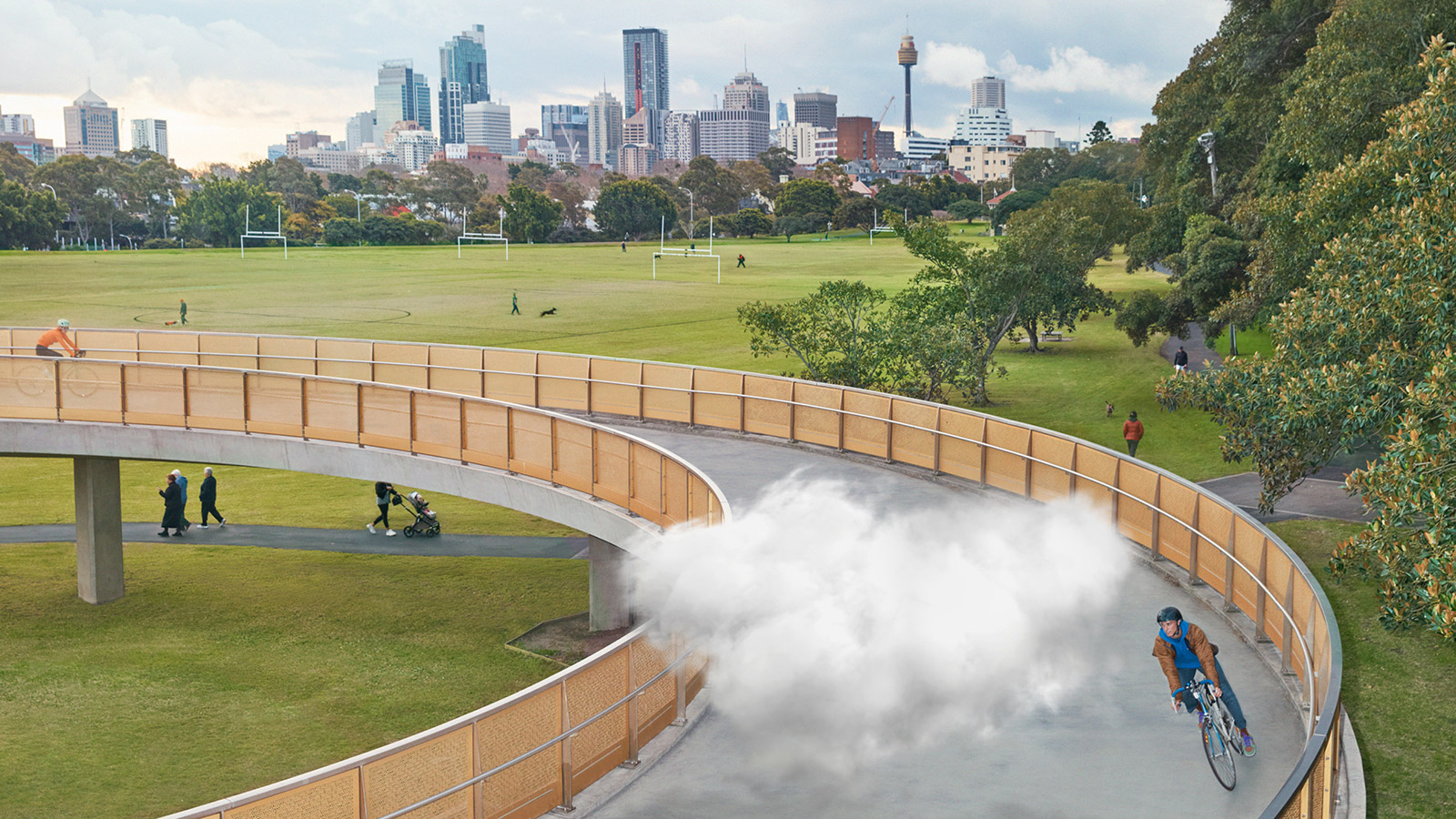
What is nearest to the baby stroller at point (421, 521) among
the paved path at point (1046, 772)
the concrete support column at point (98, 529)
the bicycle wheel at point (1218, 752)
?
the concrete support column at point (98, 529)

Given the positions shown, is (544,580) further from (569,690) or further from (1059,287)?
(1059,287)

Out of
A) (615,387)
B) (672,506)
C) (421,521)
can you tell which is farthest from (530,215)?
(672,506)

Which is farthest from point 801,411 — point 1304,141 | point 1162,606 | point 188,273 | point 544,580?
point 188,273

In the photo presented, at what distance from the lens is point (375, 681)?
2058cm

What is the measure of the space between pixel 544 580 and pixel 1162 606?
1500 centimetres

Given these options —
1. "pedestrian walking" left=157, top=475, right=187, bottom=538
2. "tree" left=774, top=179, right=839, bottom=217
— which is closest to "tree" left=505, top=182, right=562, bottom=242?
"tree" left=774, top=179, right=839, bottom=217

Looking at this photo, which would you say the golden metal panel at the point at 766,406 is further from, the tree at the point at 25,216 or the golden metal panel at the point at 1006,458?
the tree at the point at 25,216

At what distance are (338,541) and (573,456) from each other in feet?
41.1

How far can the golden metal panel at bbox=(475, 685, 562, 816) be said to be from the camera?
349 inches

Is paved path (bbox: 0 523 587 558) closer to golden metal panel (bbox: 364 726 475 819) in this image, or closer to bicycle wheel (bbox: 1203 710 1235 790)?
golden metal panel (bbox: 364 726 475 819)

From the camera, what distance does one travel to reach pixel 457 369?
91.1 feet

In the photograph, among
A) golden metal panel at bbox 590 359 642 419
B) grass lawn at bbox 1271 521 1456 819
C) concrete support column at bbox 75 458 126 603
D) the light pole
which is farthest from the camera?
the light pole

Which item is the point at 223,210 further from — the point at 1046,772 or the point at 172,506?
the point at 1046,772

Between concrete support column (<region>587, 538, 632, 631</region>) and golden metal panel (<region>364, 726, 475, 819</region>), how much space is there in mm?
13115
